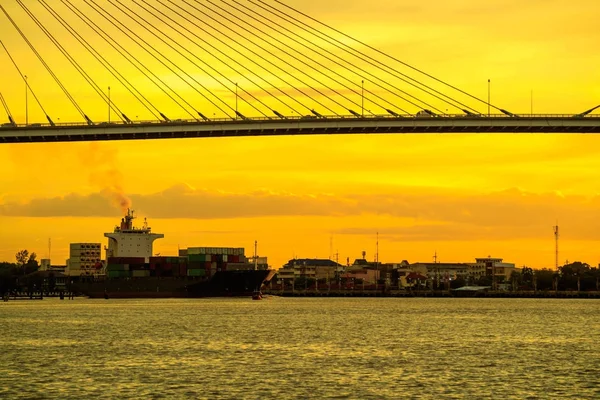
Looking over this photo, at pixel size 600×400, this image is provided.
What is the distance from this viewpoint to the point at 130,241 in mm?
159375

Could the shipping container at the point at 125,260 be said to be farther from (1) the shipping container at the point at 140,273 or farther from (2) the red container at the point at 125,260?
(1) the shipping container at the point at 140,273

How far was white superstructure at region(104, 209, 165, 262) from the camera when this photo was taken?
159 m

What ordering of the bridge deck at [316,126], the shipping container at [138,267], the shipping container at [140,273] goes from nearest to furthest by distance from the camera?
the bridge deck at [316,126] < the shipping container at [140,273] < the shipping container at [138,267]

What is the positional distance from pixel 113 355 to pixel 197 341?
26.8ft

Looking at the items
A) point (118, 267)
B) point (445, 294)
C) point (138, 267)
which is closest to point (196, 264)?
point (138, 267)

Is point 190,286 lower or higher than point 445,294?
higher

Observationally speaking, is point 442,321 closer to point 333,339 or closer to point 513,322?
point 513,322

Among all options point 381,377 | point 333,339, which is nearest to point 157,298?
point 333,339

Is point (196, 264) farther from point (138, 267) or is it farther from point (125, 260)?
point (125, 260)

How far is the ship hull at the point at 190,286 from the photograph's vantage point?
14212 centimetres

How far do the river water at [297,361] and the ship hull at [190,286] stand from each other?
70747 millimetres

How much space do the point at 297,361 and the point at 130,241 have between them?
118108mm

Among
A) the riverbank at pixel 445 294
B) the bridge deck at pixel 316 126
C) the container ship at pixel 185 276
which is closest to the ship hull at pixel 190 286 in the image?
the container ship at pixel 185 276

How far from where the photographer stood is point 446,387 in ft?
117
